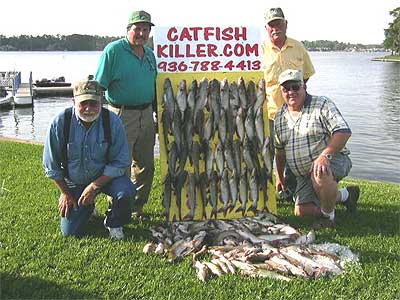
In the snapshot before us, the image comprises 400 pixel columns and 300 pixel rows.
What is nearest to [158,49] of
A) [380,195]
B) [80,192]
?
[80,192]

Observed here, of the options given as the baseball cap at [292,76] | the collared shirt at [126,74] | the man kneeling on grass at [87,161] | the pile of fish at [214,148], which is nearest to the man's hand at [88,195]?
the man kneeling on grass at [87,161]

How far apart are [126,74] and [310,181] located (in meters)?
2.28

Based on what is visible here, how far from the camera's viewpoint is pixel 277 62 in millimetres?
Result: 5898

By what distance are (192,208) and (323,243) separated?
1366 millimetres

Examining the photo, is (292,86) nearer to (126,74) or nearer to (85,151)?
(126,74)

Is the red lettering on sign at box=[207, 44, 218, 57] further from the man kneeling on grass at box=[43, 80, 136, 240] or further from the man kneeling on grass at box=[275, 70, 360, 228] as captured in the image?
the man kneeling on grass at box=[43, 80, 136, 240]

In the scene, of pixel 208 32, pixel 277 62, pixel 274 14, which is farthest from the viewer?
pixel 277 62

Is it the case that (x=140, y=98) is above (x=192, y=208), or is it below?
above

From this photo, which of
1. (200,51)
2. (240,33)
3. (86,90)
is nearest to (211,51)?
(200,51)

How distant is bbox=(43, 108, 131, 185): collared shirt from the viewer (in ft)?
15.8

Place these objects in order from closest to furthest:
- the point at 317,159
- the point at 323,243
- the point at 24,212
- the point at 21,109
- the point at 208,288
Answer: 1. the point at 208,288
2. the point at 323,243
3. the point at 317,159
4. the point at 24,212
5. the point at 21,109

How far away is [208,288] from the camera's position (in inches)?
152

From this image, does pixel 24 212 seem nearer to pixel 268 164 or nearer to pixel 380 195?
pixel 268 164

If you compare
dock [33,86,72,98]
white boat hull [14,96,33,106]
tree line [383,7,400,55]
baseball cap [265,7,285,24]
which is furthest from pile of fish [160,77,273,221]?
tree line [383,7,400,55]
